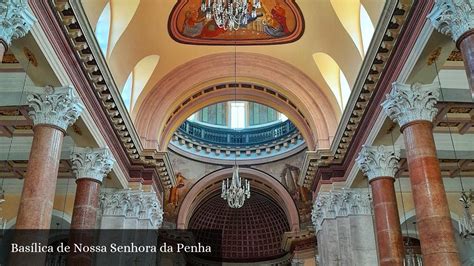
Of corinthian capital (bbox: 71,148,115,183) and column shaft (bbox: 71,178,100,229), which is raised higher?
corinthian capital (bbox: 71,148,115,183)

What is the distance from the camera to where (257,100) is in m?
16.2

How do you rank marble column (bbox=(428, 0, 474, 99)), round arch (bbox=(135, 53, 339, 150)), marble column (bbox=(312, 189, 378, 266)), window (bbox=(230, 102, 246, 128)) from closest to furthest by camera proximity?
1. marble column (bbox=(428, 0, 474, 99))
2. marble column (bbox=(312, 189, 378, 266))
3. round arch (bbox=(135, 53, 339, 150))
4. window (bbox=(230, 102, 246, 128))

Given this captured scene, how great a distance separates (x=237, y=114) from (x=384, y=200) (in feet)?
62.7

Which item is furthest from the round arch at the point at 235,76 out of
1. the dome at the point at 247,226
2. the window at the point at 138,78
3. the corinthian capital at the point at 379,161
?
the dome at the point at 247,226

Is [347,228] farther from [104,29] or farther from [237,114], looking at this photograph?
[237,114]

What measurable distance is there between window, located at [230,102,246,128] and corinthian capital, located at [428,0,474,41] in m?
22.1

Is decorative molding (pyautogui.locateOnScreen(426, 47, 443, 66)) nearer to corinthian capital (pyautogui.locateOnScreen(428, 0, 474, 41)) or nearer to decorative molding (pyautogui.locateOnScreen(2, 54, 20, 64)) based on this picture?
corinthian capital (pyautogui.locateOnScreen(428, 0, 474, 41))

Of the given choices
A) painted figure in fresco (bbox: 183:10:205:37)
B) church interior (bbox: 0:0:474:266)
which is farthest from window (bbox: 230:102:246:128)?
painted figure in fresco (bbox: 183:10:205:37)

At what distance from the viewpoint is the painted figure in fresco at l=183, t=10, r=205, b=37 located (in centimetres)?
1312

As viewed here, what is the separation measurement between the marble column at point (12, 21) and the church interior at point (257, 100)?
3cm

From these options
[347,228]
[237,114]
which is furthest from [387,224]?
[237,114]

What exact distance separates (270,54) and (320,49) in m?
1.80

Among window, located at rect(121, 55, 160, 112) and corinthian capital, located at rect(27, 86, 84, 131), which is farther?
window, located at rect(121, 55, 160, 112)

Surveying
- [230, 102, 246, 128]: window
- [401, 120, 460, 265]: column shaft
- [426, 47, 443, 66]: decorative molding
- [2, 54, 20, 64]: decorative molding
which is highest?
[230, 102, 246, 128]: window
